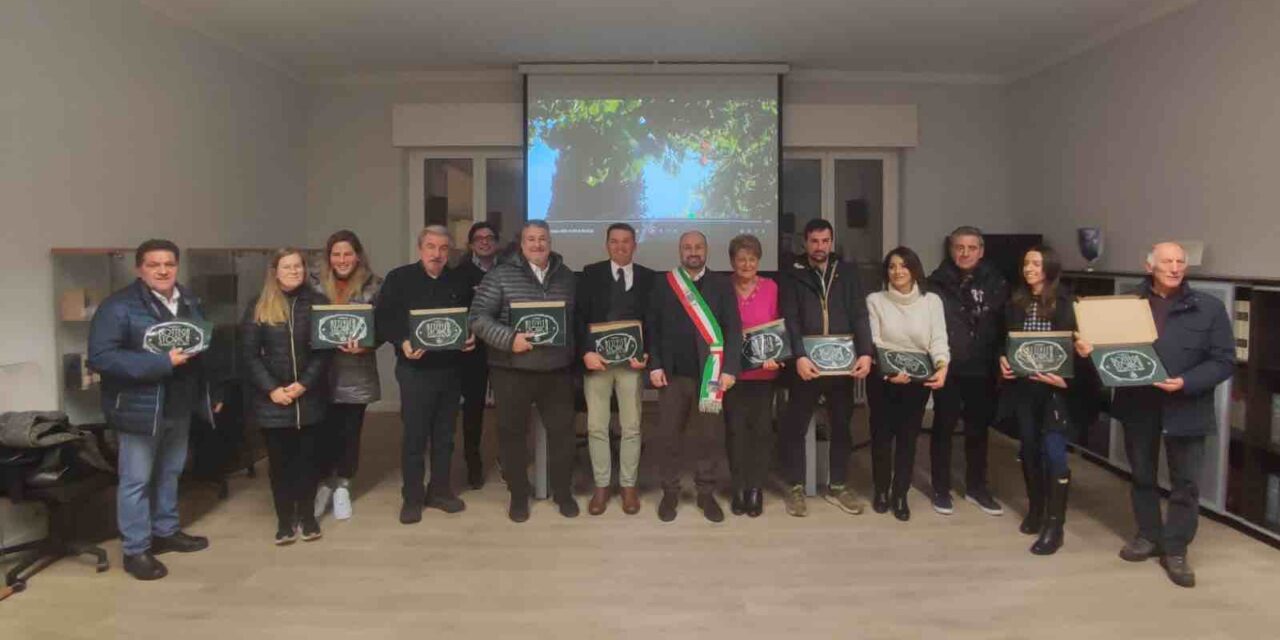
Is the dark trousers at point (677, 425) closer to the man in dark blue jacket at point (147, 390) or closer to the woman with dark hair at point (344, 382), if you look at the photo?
the woman with dark hair at point (344, 382)

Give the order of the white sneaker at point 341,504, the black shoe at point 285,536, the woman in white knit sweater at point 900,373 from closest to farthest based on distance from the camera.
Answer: the black shoe at point 285,536 < the woman in white knit sweater at point 900,373 < the white sneaker at point 341,504

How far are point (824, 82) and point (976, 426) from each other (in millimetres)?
3784

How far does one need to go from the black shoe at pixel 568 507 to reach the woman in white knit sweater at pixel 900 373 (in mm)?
1654

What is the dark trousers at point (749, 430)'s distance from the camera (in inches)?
157

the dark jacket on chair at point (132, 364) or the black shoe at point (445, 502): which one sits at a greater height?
the dark jacket on chair at point (132, 364)

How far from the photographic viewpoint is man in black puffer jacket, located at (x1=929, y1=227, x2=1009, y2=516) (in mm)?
3926

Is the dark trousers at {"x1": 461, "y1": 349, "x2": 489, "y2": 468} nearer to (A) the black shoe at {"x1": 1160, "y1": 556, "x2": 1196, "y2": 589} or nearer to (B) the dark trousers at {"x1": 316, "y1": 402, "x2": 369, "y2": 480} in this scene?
(B) the dark trousers at {"x1": 316, "y1": 402, "x2": 369, "y2": 480}

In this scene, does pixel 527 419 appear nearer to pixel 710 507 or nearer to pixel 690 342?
pixel 690 342

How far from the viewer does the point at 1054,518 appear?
357 centimetres

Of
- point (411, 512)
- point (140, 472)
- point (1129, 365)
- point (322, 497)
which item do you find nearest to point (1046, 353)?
point (1129, 365)

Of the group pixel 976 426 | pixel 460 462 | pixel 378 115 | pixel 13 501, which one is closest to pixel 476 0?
pixel 378 115

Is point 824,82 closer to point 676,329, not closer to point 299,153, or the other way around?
point 676,329

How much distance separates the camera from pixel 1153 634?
2.81m

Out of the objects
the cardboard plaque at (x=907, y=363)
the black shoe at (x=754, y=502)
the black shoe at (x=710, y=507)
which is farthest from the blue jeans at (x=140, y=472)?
the cardboard plaque at (x=907, y=363)
